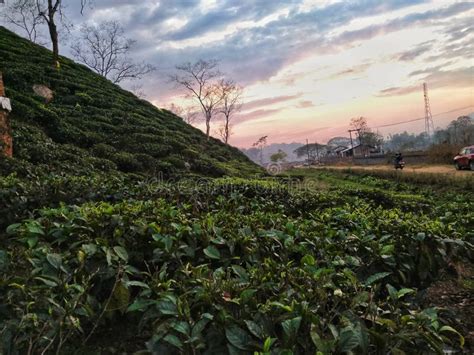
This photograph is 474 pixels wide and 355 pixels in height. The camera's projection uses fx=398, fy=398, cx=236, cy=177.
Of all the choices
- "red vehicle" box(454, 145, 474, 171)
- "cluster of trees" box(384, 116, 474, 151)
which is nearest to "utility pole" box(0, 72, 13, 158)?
"red vehicle" box(454, 145, 474, 171)

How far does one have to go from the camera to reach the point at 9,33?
85.1 ft

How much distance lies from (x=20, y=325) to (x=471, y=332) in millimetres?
2613

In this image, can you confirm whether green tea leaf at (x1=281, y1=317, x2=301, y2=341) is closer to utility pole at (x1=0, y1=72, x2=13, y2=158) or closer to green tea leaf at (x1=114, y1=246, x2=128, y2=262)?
green tea leaf at (x1=114, y1=246, x2=128, y2=262)

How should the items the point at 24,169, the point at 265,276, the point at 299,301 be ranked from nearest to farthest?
the point at 299,301, the point at 265,276, the point at 24,169

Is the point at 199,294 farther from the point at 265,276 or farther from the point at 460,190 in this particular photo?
the point at 460,190

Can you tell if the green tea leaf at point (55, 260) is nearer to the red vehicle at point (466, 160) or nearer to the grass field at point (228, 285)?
the grass field at point (228, 285)

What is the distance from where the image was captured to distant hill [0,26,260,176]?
10.1 meters

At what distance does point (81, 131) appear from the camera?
42.4 feet

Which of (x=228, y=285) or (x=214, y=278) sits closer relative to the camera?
(x=228, y=285)

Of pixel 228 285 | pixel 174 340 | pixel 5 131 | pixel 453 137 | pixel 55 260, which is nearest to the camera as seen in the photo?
pixel 174 340

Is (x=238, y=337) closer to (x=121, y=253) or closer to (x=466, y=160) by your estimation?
(x=121, y=253)

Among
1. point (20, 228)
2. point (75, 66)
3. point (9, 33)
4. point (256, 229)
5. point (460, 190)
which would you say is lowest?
point (460, 190)

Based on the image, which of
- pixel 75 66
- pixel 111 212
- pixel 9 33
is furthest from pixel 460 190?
pixel 9 33

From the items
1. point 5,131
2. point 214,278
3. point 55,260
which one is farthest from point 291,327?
point 5,131
